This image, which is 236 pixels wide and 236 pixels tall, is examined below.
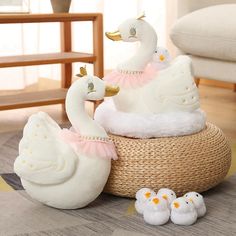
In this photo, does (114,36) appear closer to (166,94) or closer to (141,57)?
(141,57)

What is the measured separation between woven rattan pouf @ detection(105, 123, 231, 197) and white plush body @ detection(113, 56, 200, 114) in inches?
3.6

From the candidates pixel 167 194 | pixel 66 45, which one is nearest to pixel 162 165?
pixel 167 194

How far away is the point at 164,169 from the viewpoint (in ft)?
4.68

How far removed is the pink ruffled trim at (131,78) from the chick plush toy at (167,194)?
12.3 inches

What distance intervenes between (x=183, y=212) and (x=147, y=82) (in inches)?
16.0

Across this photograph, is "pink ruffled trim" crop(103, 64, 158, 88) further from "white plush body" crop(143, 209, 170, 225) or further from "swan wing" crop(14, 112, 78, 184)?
"white plush body" crop(143, 209, 170, 225)

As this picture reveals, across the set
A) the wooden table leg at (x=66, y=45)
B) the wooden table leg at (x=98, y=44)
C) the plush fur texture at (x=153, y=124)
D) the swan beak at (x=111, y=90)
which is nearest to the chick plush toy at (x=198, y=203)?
the plush fur texture at (x=153, y=124)

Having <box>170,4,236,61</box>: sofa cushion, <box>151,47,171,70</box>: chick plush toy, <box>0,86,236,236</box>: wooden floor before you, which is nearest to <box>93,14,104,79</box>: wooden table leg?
Answer: <box>170,4,236,61</box>: sofa cushion

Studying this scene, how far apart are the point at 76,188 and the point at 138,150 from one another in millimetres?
195

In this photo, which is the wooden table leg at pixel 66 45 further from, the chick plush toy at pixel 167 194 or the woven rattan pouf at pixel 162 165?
the chick plush toy at pixel 167 194

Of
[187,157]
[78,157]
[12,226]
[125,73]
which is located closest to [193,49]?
[125,73]

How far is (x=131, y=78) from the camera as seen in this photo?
5.09 feet

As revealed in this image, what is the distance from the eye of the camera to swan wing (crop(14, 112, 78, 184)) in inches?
52.2

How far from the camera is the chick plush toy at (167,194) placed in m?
1.34
